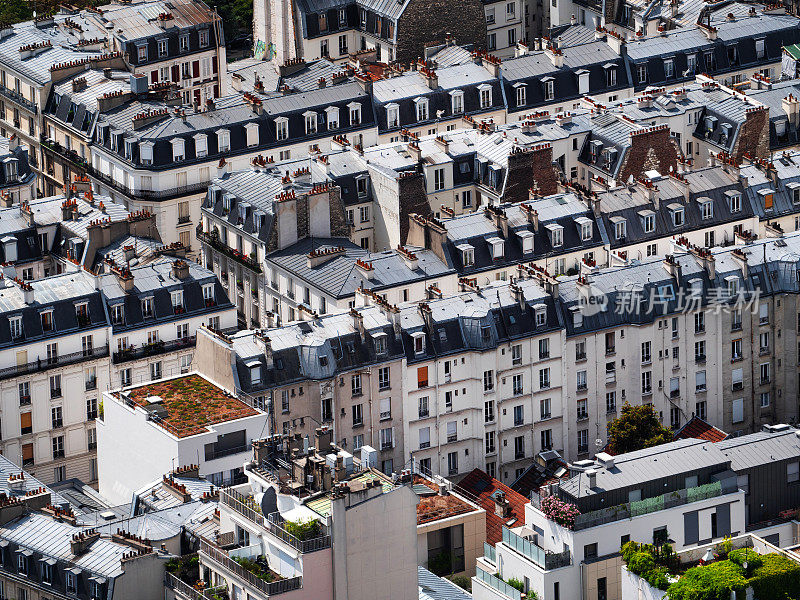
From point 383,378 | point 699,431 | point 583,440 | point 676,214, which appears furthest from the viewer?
point 676,214

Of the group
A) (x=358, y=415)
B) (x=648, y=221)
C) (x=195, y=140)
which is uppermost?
(x=195, y=140)

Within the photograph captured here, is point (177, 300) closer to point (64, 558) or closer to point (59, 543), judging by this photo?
point (59, 543)

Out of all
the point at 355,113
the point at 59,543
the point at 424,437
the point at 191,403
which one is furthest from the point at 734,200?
the point at 59,543

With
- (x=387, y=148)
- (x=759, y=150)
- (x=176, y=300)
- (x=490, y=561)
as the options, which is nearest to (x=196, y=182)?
(x=387, y=148)

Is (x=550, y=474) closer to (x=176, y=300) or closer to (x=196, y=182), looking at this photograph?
(x=176, y=300)

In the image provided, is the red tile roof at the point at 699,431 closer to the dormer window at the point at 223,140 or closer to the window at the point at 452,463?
the window at the point at 452,463

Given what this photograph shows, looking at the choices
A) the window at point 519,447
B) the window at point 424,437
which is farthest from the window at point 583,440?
the window at point 424,437
